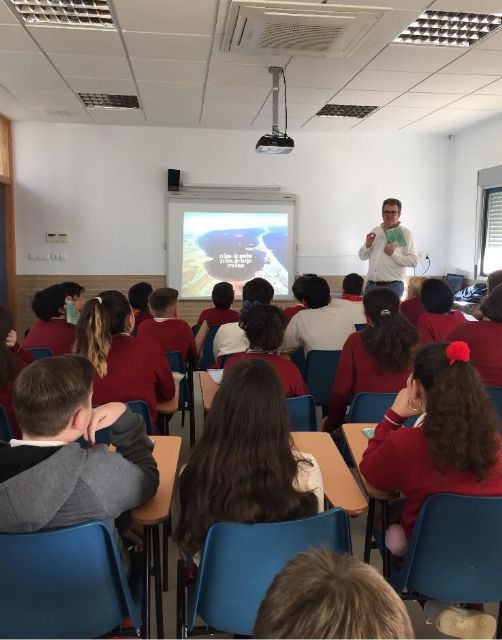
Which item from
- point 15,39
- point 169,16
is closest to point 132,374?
Result: point 169,16

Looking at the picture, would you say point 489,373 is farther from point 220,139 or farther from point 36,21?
point 220,139

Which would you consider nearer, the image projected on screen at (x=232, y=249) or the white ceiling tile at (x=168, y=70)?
the white ceiling tile at (x=168, y=70)

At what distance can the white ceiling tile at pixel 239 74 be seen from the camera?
15.6 ft

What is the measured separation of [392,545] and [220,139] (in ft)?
21.9

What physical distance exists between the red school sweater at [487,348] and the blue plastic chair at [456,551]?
1.39 metres

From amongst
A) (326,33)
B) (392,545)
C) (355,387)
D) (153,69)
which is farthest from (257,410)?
(153,69)

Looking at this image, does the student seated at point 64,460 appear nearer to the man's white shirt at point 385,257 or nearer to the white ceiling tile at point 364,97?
the man's white shirt at point 385,257

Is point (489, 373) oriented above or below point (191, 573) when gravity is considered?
above

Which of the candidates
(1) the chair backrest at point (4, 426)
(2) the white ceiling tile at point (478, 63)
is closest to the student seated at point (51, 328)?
(1) the chair backrest at point (4, 426)

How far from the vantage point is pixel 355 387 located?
2.80 metres

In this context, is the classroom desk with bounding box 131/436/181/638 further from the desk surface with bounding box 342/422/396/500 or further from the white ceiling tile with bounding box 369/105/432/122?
the white ceiling tile with bounding box 369/105/432/122

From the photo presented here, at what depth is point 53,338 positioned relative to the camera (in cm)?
359

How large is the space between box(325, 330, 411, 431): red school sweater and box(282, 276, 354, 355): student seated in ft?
2.61

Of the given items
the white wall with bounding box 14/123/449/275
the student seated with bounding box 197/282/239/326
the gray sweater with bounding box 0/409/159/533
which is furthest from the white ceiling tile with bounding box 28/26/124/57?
the gray sweater with bounding box 0/409/159/533
